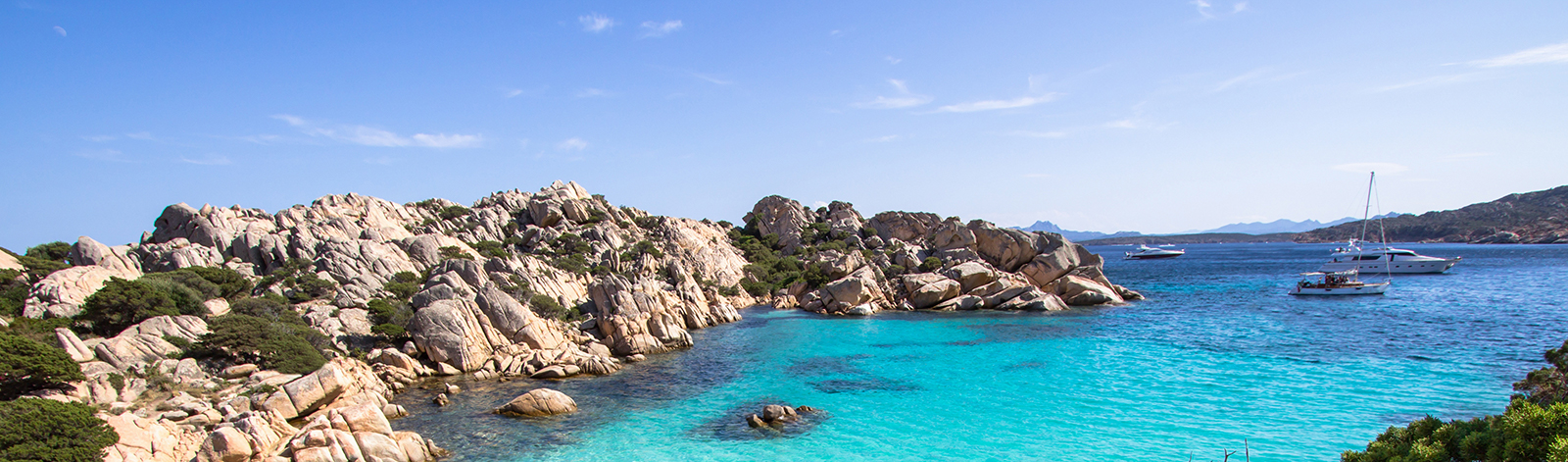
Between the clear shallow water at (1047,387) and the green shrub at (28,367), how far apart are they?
10973mm

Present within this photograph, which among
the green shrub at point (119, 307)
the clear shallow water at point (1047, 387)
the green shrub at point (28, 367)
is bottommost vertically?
the clear shallow water at point (1047, 387)

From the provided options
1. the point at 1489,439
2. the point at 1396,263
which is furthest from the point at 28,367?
the point at 1396,263

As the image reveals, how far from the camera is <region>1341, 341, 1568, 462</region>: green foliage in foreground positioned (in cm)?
1001

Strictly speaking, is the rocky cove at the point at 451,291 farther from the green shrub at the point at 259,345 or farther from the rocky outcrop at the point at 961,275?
the green shrub at the point at 259,345

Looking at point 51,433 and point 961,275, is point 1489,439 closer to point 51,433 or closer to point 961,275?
point 51,433

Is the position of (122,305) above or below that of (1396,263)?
above

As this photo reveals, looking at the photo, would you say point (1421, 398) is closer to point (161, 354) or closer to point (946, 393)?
point (946, 393)

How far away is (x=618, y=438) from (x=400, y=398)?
13.1 metres

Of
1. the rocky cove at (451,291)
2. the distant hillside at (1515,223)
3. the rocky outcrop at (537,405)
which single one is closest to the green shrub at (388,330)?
the rocky cove at (451,291)

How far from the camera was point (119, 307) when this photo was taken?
31891 mm

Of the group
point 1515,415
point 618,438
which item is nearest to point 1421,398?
point 1515,415

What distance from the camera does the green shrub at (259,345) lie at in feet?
98.4

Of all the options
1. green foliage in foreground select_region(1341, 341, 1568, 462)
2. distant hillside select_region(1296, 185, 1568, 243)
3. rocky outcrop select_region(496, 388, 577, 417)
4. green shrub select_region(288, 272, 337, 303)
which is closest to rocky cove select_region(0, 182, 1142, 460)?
green shrub select_region(288, 272, 337, 303)

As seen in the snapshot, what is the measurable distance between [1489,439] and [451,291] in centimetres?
4453
